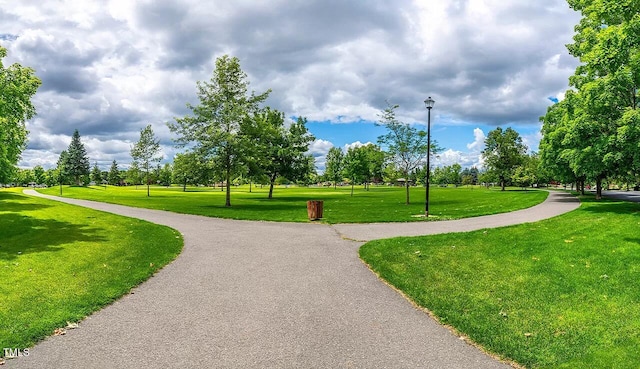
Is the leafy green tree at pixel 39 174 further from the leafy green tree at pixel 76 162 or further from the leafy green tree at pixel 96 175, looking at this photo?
the leafy green tree at pixel 76 162

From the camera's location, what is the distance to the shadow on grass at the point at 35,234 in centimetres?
1141

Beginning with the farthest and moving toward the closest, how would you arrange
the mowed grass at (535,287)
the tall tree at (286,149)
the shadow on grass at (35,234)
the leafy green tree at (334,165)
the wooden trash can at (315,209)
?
the leafy green tree at (334,165) < the tall tree at (286,149) < the wooden trash can at (315,209) < the shadow on grass at (35,234) < the mowed grass at (535,287)

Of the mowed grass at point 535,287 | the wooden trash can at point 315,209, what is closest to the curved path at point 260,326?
the mowed grass at point 535,287

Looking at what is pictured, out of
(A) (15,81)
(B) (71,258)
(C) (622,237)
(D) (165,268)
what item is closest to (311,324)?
(D) (165,268)

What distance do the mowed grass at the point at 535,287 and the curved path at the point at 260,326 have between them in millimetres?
697

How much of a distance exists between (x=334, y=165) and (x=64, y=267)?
274 feet

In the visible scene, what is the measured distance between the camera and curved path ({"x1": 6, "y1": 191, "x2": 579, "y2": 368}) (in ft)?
16.0

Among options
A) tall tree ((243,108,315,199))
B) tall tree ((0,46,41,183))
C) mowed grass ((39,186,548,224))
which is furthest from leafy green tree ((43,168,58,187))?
tall tree ((0,46,41,183))

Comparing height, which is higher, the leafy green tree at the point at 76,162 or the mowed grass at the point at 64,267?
the leafy green tree at the point at 76,162

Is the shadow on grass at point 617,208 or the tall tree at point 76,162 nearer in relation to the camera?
the shadow on grass at point 617,208

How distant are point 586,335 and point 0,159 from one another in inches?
721

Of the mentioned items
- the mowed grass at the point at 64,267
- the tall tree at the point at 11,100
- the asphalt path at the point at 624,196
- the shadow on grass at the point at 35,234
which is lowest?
the mowed grass at the point at 64,267

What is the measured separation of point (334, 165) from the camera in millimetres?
91875

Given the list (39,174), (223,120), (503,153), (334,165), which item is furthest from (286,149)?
(39,174)
